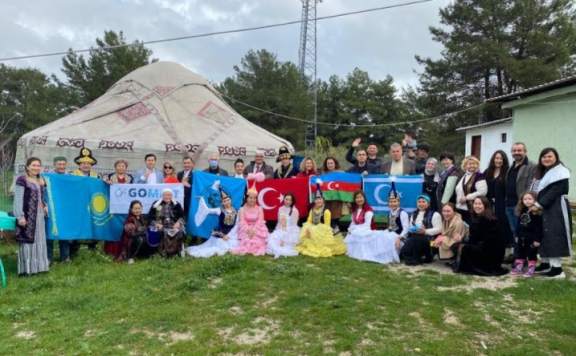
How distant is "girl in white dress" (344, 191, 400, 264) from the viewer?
5977mm

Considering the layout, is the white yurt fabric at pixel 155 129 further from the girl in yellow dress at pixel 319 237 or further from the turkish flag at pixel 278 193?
the girl in yellow dress at pixel 319 237

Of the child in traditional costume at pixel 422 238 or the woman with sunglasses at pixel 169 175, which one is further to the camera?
the woman with sunglasses at pixel 169 175

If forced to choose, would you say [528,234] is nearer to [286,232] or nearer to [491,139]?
[286,232]

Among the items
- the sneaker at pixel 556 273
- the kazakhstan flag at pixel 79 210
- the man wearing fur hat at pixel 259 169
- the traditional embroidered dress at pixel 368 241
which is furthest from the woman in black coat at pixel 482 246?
the kazakhstan flag at pixel 79 210

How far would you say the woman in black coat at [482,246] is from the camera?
206 inches

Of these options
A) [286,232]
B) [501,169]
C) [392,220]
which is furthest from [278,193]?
[501,169]

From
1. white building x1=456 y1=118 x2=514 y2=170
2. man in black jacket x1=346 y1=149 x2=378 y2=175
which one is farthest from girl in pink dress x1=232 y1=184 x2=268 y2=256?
white building x1=456 y1=118 x2=514 y2=170

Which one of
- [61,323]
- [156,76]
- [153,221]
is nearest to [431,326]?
[61,323]

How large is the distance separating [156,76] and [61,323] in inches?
348

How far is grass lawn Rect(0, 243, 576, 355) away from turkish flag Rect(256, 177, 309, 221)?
1.47 metres

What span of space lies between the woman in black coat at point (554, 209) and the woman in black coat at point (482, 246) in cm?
46

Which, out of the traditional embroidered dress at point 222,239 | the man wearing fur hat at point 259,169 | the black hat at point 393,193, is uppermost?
the man wearing fur hat at point 259,169

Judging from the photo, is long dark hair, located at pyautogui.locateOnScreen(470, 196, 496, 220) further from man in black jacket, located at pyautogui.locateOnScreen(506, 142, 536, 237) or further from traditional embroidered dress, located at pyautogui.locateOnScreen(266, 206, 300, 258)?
traditional embroidered dress, located at pyautogui.locateOnScreen(266, 206, 300, 258)

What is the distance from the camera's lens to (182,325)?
380cm
